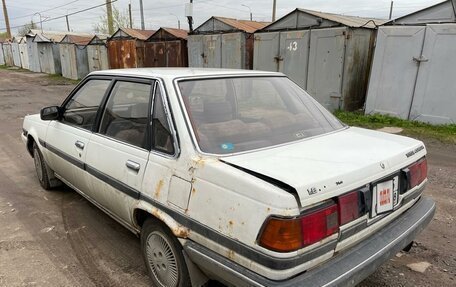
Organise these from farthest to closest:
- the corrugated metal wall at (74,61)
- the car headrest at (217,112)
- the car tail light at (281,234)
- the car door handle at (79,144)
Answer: the corrugated metal wall at (74,61), the car door handle at (79,144), the car headrest at (217,112), the car tail light at (281,234)

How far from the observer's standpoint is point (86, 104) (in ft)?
11.8

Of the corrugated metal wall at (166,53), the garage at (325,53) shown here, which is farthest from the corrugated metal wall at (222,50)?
the garage at (325,53)

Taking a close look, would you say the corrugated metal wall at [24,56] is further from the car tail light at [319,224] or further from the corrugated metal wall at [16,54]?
the car tail light at [319,224]

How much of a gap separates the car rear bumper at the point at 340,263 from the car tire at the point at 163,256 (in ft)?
0.64

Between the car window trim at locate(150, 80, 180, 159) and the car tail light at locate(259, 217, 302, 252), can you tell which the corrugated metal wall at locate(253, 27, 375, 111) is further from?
the car tail light at locate(259, 217, 302, 252)

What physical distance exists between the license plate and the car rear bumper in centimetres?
18

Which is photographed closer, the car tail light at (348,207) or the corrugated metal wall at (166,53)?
the car tail light at (348,207)

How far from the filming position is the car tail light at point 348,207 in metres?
1.89

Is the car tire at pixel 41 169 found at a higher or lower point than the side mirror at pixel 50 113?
lower

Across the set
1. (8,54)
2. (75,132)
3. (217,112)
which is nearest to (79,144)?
(75,132)

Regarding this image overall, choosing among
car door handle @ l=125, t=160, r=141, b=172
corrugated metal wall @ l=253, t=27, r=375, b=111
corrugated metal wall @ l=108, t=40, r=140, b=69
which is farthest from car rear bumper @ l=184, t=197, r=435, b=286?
corrugated metal wall @ l=108, t=40, r=140, b=69

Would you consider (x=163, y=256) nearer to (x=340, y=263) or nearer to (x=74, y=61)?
(x=340, y=263)

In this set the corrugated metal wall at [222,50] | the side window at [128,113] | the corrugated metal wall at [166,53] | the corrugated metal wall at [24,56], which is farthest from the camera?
the corrugated metal wall at [24,56]

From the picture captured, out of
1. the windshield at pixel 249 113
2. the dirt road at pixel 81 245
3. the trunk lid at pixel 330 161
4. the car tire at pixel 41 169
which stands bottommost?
the dirt road at pixel 81 245
